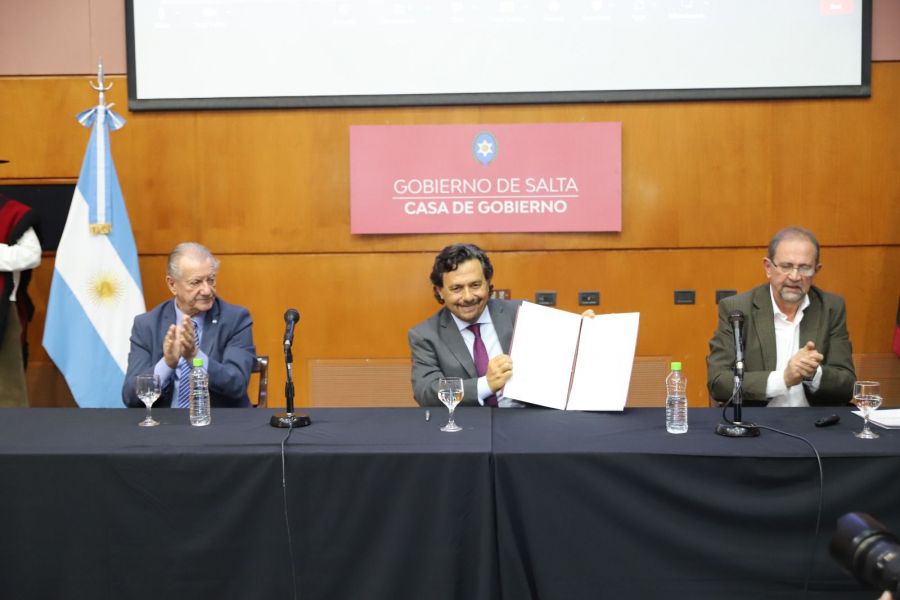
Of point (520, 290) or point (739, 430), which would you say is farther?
point (520, 290)

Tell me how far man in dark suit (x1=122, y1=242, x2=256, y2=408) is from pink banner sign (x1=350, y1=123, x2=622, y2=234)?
1.36 metres

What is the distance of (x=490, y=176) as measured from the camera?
4.26 metres

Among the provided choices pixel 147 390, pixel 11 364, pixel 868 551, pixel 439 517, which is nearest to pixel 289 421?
pixel 147 390

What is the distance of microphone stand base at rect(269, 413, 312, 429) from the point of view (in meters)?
2.45

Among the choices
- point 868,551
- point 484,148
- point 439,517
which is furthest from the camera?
point 484,148

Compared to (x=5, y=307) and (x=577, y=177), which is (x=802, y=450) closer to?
(x=577, y=177)

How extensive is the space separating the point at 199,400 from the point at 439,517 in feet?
2.87

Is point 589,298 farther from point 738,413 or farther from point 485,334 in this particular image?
point 738,413

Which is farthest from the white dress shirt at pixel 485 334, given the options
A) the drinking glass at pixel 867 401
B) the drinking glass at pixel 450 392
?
the drinking glass at pixel 867 401

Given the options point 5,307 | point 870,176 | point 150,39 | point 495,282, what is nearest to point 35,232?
point 5,307

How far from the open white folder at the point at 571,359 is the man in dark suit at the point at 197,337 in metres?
1.03

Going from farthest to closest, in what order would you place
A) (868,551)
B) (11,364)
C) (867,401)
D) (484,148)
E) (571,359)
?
1. (484,148)
2. (11,364)
3. (571,359)
4. (867,401)
5. (868,551)

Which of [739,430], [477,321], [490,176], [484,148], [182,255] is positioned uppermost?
[484,148]

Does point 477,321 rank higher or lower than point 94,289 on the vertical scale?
lower
